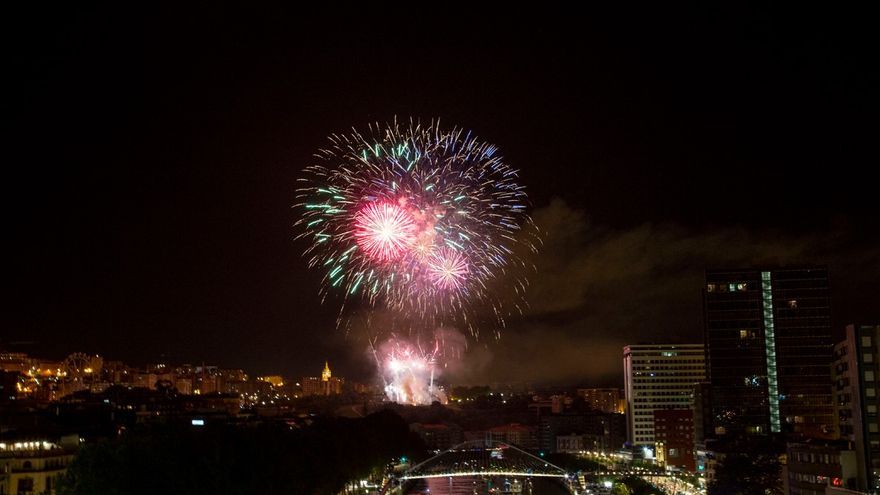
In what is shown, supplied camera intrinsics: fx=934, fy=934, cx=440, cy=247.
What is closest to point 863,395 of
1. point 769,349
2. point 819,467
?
point 819,467

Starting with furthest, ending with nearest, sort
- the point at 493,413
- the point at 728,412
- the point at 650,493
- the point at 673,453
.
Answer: the point at 493,413 → the point at 673,453 → the point at 728,412 → the point at 650,493

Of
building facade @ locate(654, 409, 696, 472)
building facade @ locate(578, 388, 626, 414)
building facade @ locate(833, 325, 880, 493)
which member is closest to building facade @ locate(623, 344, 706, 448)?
building facade @ locate(654, 409, 696, 472)

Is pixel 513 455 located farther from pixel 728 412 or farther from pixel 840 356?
pixel 840 356

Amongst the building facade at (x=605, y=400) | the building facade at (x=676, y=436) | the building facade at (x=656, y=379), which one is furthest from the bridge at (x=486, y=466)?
the building facade at (x=605, y=400)

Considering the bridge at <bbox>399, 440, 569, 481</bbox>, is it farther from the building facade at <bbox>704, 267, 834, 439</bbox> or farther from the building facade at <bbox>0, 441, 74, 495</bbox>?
the building facade at <bbox>0, 441, 74, 495</bbox>

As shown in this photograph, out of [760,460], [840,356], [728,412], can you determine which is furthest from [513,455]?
[840,356]

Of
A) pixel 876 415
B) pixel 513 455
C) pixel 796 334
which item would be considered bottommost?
pixel 513 455

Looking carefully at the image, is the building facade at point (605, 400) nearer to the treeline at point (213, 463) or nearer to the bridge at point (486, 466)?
the bridge at point (486, 466)
